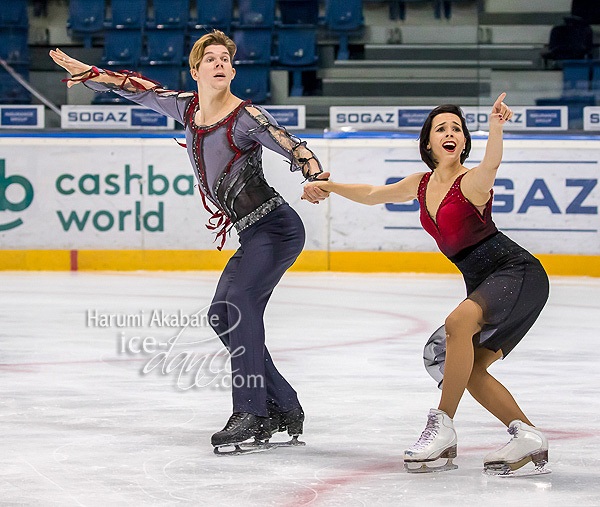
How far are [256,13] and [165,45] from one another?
1.20 meters

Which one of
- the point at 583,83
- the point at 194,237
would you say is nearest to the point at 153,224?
the point at 194,237

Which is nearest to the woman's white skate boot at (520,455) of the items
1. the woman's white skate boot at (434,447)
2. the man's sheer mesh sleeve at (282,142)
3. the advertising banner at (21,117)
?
the woman's white skate boot at (434,447)

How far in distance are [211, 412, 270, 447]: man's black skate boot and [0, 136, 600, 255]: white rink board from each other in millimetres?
6624

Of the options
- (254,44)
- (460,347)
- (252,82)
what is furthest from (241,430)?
(254,44)

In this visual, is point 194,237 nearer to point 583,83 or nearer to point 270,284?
point 583,83

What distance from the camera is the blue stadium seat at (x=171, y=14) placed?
42.1ft

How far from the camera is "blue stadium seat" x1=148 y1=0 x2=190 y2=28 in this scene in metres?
12.8

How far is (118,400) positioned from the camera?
404 cm

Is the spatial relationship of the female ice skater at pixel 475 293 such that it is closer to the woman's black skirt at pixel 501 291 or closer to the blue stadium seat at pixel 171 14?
the woman's black skirt at pixel 501 291

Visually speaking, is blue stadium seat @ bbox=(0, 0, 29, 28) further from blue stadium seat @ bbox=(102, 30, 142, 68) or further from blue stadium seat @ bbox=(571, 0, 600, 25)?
blue stadium seat @ bbox=(571, 0, 600, 25)

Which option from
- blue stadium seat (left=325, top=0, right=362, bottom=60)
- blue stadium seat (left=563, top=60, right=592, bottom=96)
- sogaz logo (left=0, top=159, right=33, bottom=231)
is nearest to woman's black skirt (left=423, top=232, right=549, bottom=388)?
sogaz logo (left=0, top=159, right=33, bottom=231)

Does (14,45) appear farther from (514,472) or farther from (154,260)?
(514,472)

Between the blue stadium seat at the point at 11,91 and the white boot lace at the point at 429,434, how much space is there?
8983 mm

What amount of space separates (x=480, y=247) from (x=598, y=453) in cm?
77
